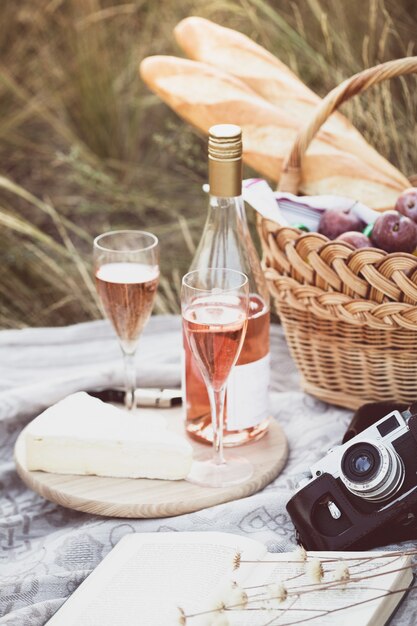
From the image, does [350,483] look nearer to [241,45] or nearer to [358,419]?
[358,419]

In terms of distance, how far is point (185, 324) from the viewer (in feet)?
4.27

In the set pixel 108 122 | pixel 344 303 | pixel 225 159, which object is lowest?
pixel 108 122

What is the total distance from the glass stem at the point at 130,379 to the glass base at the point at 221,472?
177mm

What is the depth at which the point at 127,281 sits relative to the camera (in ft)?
4.61

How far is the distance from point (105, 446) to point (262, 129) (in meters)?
0.66

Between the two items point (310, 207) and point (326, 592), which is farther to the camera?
point (310, 207)

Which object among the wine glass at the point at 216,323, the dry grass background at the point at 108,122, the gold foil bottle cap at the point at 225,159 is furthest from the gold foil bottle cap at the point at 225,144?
the dry grass background at the point at 108,122

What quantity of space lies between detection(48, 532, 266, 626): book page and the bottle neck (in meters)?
0.46

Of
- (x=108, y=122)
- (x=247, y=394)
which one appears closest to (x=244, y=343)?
(x=247, y=394)

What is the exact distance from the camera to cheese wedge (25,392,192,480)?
1.34m

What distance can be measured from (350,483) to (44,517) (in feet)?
1.56

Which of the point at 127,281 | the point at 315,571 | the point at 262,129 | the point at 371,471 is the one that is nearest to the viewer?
the point at 315,571

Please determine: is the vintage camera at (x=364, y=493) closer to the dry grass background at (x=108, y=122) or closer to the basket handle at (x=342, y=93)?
the basket handle at (x=342, y=93)

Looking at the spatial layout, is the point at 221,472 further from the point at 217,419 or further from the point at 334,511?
the point at 334,511
